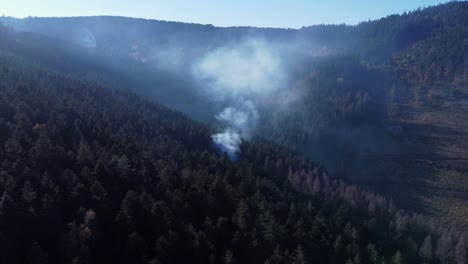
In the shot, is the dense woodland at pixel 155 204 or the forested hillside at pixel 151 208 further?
the dense woodland at pixel 155 204

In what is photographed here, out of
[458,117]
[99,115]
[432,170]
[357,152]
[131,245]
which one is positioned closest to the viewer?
[131,245]

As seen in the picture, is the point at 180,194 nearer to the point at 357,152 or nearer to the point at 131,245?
the point at 131,245

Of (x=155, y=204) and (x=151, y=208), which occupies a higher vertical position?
(x=155, y=204)

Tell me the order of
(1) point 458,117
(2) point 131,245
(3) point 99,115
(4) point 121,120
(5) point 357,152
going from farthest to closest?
(1) point 458,117, (5) point 357,152, (4) point 121,120, (3) point 99,115, (2) point 131,245

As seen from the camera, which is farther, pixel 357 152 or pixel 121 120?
pixel 357 152

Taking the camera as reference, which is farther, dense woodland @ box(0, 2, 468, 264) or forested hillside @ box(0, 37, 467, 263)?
dense woodland @ box(0, 2, 468, 264)

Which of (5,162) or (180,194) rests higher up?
(5,162)

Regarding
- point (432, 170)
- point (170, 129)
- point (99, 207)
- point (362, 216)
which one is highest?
point (99, 207)

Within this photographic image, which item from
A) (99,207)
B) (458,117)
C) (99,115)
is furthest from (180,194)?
(458,117)

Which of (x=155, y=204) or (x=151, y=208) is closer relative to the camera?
(x=155, y=204)

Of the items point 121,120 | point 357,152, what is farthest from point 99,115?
point 357,152
